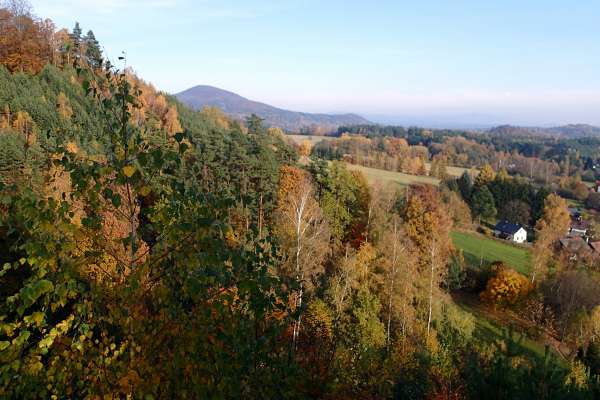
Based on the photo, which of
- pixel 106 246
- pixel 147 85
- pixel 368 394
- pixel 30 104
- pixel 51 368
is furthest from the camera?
pixel 147 85

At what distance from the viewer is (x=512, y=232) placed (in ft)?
168

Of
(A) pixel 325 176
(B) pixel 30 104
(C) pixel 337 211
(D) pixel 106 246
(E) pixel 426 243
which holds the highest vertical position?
(B) pixel 30 104

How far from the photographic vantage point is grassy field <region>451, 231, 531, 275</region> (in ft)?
126

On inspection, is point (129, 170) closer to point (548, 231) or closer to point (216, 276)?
point (216, 276)

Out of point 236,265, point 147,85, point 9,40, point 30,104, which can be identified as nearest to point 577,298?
point 236,265

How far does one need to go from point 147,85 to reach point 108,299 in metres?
64.4

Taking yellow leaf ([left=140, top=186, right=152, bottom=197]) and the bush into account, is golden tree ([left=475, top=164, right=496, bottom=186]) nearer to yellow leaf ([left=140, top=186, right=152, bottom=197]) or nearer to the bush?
the bush

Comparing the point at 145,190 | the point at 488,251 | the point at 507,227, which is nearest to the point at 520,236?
the point at 507,227

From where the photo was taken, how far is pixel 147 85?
203ft

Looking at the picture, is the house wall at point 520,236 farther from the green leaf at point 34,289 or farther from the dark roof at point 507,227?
the green leaf at point 34,289

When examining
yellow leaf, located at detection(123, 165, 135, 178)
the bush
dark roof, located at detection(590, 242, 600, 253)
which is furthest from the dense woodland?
dark roof, located at detection(590, 242, 600, 253)

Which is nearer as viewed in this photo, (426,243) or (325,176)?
(426,243)

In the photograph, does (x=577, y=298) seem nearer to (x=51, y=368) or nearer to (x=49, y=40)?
(x=51, y=368)

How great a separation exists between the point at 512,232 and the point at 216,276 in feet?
181
